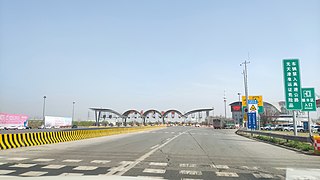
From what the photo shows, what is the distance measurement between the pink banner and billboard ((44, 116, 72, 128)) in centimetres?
740

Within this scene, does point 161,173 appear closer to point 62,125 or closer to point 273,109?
point 62,125

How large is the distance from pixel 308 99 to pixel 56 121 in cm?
5937

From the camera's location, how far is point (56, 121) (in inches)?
2734

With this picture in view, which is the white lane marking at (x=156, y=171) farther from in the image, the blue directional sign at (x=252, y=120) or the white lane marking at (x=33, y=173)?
the blue directional sign at (x=252, y=120)

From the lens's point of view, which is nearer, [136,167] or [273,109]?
[136,167]

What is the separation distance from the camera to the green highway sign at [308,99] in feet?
77.7

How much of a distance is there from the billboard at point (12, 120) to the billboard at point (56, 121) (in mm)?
7114

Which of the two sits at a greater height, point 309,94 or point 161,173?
point 309,94

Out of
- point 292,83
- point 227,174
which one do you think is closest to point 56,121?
point 292,83

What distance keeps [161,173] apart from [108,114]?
122766 mm

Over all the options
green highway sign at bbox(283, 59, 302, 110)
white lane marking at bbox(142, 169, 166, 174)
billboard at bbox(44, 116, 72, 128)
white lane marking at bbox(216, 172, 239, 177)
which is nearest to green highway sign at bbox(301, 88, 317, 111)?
green highway sign at bbox(283, 59, 302, 110)

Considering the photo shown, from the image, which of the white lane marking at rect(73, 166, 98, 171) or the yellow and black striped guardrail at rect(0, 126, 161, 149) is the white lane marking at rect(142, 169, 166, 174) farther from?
the yellow and black striped guardrail at rect(0, 126, 161, 149)

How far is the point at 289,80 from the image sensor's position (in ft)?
79.4

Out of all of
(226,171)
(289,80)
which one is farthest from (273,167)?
(289,80)
